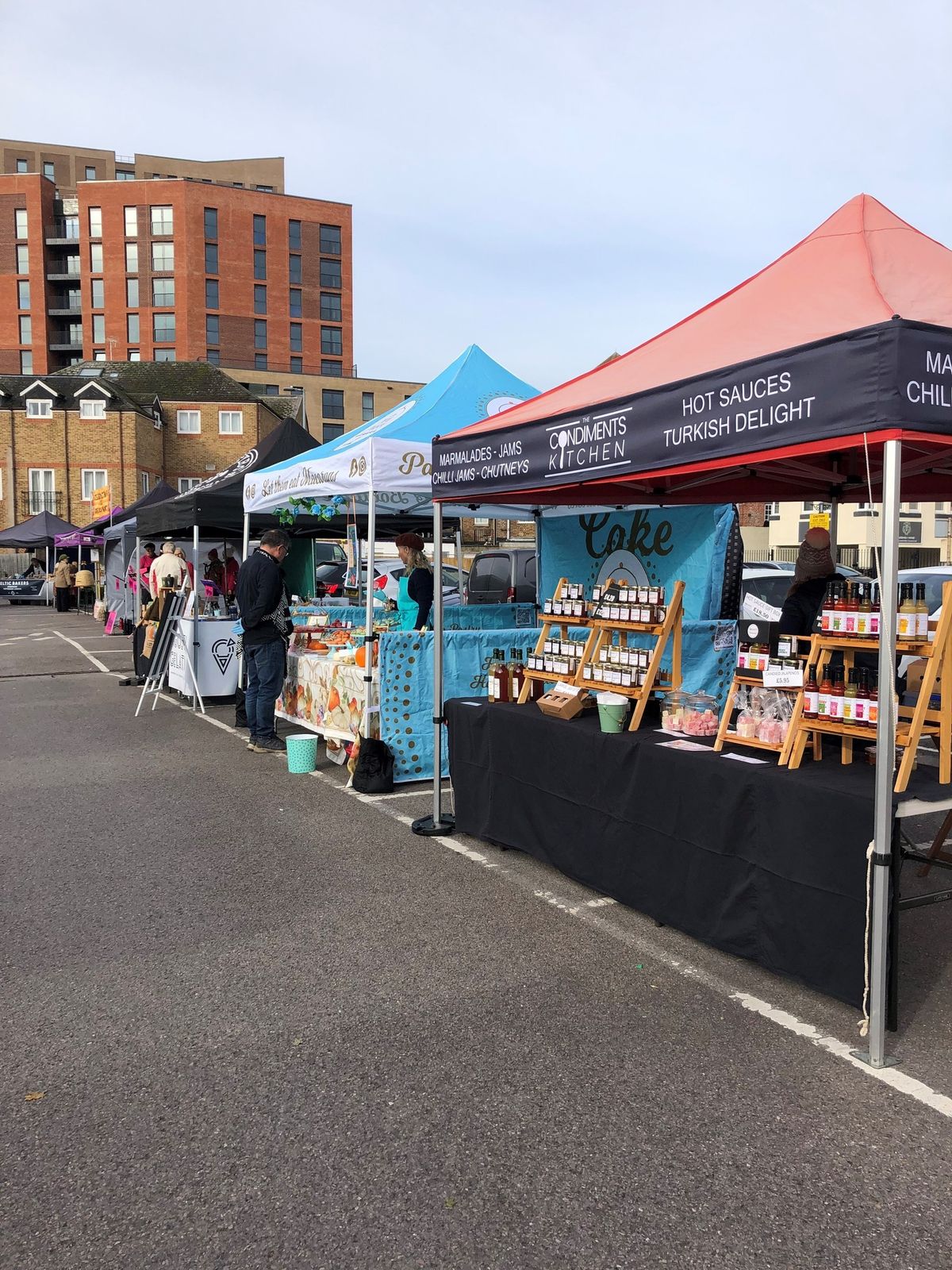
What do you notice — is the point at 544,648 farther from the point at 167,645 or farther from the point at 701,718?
the point at 167,645

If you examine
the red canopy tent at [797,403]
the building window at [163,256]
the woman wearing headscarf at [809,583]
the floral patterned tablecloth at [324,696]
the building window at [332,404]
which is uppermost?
the building window at [163,256]

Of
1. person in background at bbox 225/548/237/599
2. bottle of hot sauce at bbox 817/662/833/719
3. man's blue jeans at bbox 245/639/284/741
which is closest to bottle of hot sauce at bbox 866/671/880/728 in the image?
bottle of hot sauce at bbox 817/662/833/719

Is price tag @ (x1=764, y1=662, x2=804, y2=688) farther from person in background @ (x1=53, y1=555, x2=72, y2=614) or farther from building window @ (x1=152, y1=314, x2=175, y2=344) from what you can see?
building window @ (x1=152, y1=314, x2=175, y2=344)

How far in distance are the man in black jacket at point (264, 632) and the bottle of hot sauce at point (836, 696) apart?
5.73 metres

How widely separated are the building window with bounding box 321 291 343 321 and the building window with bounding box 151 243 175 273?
11.6 m

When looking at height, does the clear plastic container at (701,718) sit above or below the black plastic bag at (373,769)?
above

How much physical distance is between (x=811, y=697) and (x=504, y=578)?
12379mm

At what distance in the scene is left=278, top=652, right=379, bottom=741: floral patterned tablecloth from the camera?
7.79 m

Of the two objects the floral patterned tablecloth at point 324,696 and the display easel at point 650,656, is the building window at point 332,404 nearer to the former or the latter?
the floral patterned tablecloth at point 324,696

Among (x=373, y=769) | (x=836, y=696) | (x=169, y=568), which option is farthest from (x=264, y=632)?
(x=169, y=568)

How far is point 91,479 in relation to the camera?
159 feet

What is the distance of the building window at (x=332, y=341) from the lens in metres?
76.8

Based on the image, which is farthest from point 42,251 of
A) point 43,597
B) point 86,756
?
point 86,756

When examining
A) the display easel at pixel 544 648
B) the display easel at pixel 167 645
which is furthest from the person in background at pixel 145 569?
the display easel at pixel 544 648
